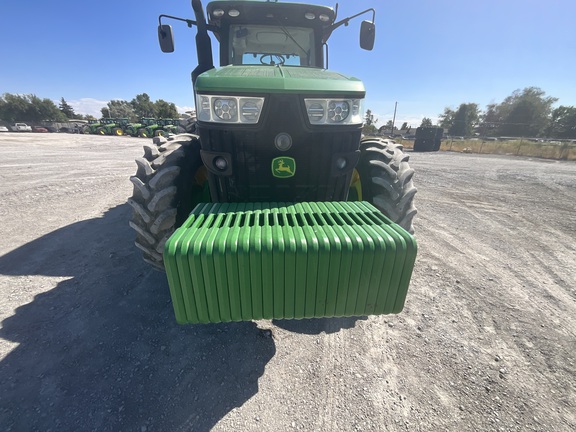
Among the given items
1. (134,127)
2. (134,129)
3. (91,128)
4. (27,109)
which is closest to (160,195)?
(134,127)

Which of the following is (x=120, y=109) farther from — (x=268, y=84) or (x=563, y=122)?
(x=563, y=122)

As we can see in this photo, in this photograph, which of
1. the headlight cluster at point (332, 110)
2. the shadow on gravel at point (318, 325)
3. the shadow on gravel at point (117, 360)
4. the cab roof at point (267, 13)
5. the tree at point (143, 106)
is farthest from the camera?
the tree at point (143, 106)

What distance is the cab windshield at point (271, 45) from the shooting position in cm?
308

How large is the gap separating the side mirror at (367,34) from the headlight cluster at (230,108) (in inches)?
99.0

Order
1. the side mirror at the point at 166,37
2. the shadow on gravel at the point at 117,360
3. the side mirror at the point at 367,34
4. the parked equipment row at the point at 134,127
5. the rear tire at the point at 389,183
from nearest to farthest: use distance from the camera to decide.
A: the shadow on gravel at the point at 117,360 → the rear tire at the point at 389,183 → the side mirror at the point at 166,37 → the side mirror at the point at 367,34 → the parked equipment row at the point at 134,127

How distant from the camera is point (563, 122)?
180 feet

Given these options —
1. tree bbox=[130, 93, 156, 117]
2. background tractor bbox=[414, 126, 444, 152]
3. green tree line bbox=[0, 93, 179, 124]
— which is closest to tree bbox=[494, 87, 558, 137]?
background tractor bbox=[414, 126, 444, 152]

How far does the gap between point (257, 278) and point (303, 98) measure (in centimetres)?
131

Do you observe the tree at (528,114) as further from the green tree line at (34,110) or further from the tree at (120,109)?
the tree at (120,109)

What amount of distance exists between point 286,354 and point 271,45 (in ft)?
10.8

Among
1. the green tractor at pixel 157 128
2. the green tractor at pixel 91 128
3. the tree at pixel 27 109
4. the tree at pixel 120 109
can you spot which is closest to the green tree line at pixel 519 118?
the green tractor at pixel 157 128

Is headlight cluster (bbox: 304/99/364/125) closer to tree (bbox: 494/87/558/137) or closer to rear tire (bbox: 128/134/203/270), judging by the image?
rear tire (bbox: 128/134/203/270)

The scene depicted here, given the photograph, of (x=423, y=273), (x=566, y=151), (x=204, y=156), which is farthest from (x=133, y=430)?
(x=566, y=151)

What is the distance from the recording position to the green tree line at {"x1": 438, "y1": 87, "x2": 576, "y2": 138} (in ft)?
179
